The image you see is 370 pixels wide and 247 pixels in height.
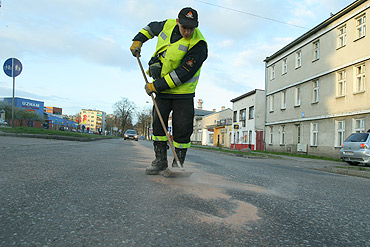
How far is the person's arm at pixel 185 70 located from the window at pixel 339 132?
718 inches

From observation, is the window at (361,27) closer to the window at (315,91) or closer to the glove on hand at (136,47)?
the window at (315,91)

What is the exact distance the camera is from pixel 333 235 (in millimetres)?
1870

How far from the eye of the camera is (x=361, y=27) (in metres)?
17.8

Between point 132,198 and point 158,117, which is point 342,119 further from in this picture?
point 132,198

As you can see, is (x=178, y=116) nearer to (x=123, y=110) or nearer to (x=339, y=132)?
(x=339, y=132)

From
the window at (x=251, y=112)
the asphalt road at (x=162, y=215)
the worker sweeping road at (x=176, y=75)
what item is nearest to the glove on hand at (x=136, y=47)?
the worker sweeping road at (x=176, y=75)

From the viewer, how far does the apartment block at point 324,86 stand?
17703 mm

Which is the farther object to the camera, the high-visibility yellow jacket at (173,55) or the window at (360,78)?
the window at (360,78)

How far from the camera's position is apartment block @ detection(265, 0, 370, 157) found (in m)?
17.7

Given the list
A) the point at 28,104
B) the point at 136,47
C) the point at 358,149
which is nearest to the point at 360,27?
the point at 358,149

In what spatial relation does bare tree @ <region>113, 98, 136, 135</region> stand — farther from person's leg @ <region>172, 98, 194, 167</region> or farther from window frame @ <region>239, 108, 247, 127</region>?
person's leg @ <region>172, 98, 194, 167</region>

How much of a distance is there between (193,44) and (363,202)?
266 centimetres

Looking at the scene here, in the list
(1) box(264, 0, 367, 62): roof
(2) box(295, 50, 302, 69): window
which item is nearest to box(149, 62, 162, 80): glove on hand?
(1) box(264, 0, 367, 62): roof

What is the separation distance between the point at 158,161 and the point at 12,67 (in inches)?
506
